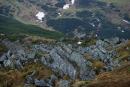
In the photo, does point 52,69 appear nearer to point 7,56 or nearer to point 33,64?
point 33,64

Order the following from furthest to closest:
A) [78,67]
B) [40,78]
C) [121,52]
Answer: [121,52] → [78,67] → [40,78]

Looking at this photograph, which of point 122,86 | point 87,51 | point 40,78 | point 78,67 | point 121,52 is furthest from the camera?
point 121,52

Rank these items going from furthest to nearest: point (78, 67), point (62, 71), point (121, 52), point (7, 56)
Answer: point (121, 52)
point (7, 56)
point (78, 67)
point (62, 71)

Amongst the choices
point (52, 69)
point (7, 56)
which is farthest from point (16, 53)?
point (52, 69)

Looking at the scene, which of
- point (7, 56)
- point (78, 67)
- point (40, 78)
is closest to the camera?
point (40, 78)

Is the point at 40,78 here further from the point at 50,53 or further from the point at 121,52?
the point at 121,52

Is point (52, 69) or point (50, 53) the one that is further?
point (50, 53)

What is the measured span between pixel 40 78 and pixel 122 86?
1031 inches

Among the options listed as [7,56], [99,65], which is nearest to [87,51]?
[99,65]

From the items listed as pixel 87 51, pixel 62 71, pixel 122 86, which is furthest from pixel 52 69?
pixel 87 51

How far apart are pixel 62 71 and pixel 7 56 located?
88.4 ft

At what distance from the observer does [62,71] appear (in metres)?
120

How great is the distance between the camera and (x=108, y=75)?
11569 centimetres

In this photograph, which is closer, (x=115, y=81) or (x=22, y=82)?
(x=115, y=81)
